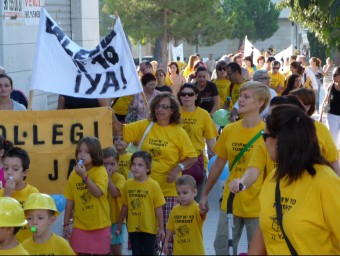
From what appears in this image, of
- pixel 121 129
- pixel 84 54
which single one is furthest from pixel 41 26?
pixel 121 129

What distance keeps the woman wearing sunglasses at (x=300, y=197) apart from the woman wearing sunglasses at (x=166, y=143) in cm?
372

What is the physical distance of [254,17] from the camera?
76750mm

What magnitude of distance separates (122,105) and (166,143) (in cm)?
331

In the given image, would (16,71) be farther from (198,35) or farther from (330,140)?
(198,35)

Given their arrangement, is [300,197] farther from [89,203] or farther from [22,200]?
[89,203]

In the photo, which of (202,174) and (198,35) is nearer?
(202,174)

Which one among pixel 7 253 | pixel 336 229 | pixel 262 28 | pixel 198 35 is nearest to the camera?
pixel 336 229

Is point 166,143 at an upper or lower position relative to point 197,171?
upper

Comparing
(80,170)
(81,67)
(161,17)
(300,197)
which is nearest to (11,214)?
(80,170)

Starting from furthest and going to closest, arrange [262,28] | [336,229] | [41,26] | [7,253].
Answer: [262,28] → [41,26] → [7,253] → [336,229]

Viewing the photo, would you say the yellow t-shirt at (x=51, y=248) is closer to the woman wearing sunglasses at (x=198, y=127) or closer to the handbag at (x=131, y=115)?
the woman wearing sunglasses at (x=198, y=127)

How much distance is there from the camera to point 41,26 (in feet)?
31.4

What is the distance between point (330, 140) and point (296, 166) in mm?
2380

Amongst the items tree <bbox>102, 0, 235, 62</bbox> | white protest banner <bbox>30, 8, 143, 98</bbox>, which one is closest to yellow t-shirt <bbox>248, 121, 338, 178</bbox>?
white protest banner <bbox>30, 8, 143, 98</bbox>
